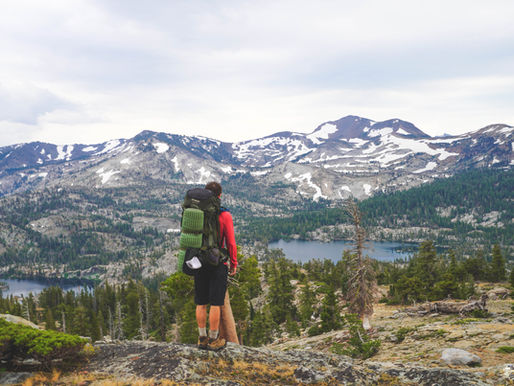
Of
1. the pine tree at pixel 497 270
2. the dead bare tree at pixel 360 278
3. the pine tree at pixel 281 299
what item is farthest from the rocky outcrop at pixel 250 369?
the pine tree at pixel 497 270

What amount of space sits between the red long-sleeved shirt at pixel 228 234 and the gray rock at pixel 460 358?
373 inches

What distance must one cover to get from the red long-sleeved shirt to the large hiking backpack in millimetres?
214

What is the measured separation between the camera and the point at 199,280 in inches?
333

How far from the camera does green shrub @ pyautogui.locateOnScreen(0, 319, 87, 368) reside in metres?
7.72

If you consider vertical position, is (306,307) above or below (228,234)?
below

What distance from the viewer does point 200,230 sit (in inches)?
306

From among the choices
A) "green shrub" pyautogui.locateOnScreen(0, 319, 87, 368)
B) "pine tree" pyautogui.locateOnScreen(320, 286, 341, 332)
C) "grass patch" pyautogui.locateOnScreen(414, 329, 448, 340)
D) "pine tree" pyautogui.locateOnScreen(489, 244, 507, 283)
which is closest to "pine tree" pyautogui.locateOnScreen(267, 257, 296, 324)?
"pine tree" pyautogui.locateOnScreen(320, 286, 341, 332)

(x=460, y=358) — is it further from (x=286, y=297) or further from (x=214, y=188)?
(x=286, y=297)

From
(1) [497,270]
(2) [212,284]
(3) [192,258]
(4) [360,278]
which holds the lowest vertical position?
(1) [497,270]

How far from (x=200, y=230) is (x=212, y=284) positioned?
5.75 feet

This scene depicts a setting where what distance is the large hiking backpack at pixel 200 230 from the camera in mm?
7754

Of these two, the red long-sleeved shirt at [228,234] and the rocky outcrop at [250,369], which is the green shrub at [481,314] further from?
the red long-sleeved shirt at [228,234]

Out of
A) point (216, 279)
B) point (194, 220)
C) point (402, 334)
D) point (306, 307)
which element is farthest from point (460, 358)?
point (306, 307)

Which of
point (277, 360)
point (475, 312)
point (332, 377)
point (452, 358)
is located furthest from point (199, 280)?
point (475, 312)
